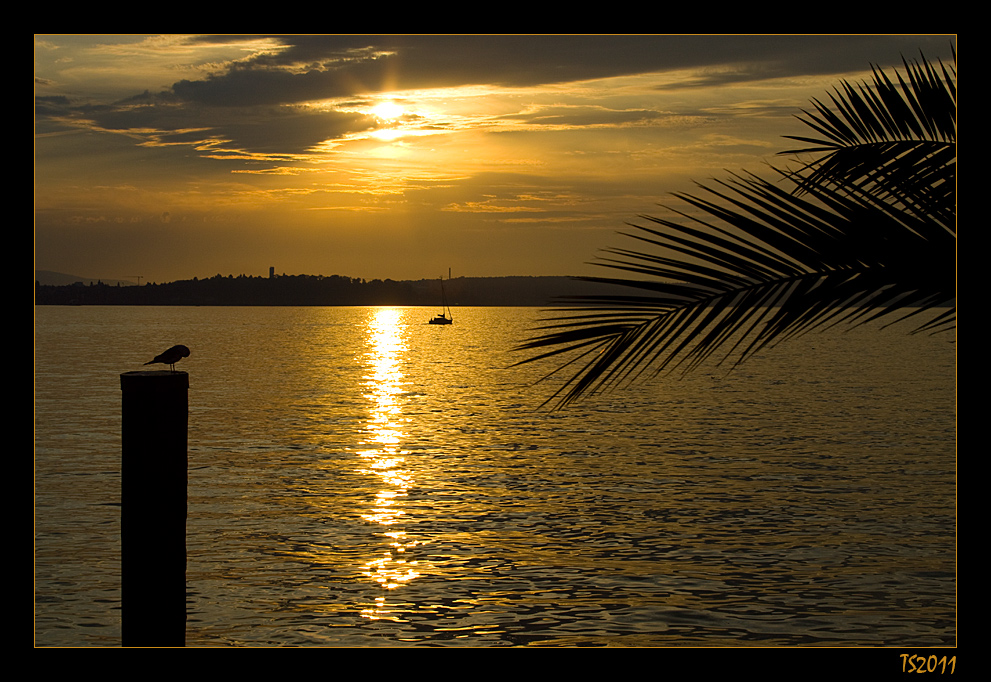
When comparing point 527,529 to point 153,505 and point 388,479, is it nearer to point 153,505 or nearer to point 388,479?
point 388,479

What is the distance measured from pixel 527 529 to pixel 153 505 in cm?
963

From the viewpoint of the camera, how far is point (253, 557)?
42.5 feet

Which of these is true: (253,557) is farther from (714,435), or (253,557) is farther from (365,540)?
(714,435)

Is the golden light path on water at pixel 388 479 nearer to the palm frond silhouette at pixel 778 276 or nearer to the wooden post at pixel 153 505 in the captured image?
the wooden post at pixel 153 505

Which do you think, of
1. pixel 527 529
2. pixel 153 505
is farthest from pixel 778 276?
pixel 527 529

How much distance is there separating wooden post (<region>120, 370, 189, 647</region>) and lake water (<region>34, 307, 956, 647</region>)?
398 cm

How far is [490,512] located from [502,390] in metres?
29.8

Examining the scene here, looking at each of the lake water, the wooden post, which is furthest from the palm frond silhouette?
the lake water

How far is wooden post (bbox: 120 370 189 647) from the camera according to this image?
5.73 meters

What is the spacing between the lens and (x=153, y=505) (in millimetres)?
5836

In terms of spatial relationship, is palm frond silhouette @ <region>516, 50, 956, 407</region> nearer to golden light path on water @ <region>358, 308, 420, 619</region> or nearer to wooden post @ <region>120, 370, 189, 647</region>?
wooden post @ <region>120, 370, 189, 647</region>

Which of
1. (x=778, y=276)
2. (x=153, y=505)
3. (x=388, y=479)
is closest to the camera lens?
(x=778, y=276)
